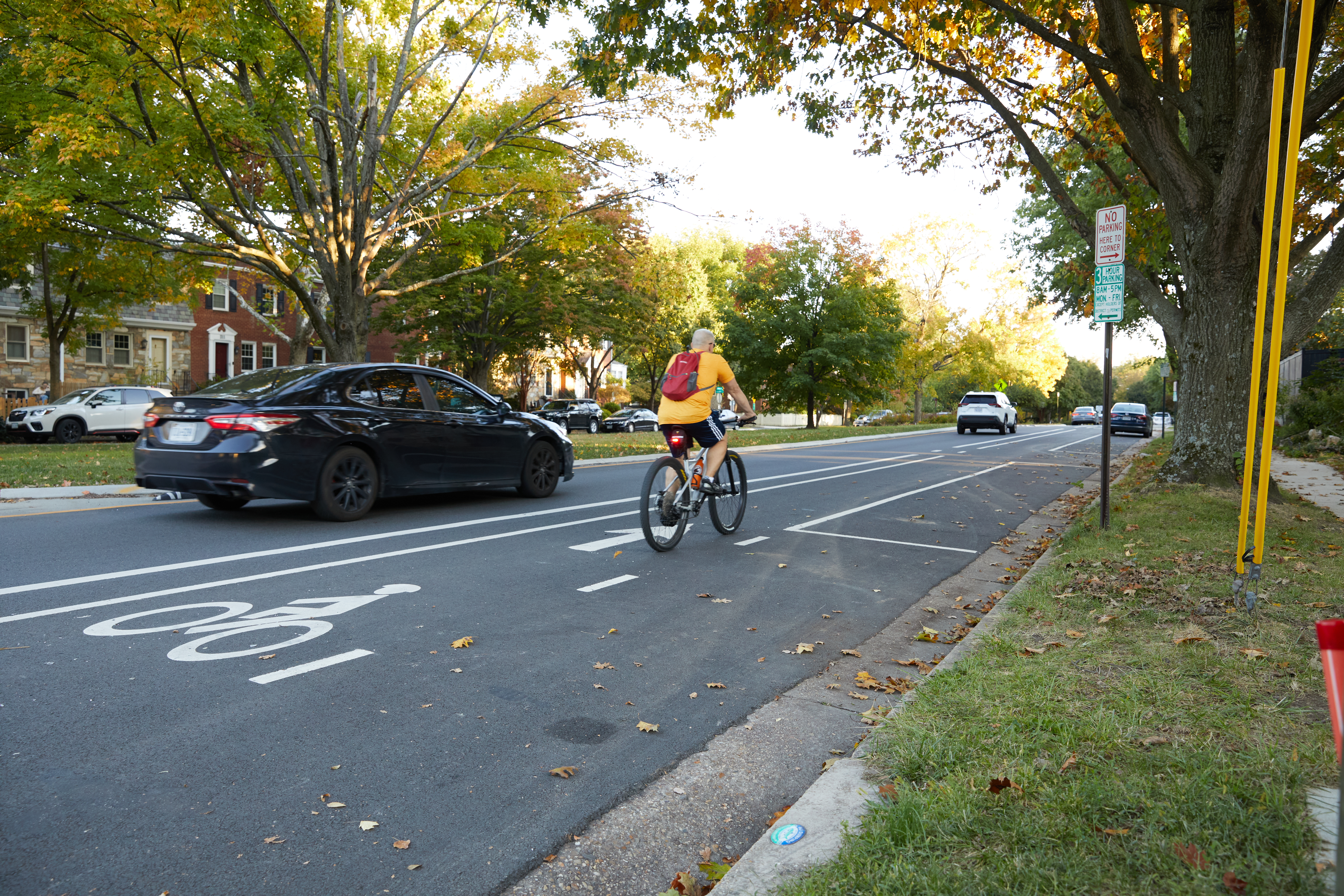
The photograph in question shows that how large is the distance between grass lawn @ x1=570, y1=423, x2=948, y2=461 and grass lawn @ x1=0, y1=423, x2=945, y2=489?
0.17ft

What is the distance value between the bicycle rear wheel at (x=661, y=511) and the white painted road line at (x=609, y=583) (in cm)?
82

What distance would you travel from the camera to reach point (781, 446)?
27031mm

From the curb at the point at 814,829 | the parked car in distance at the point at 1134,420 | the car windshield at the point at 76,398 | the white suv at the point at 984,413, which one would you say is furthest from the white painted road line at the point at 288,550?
the parked car in distance at the point at 1134,420

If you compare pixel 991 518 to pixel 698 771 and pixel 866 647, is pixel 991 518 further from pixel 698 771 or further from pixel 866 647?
pixel 698 771

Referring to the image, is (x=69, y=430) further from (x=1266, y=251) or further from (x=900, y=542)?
(x=1266, y=251)

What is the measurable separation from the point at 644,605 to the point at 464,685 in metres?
1.94

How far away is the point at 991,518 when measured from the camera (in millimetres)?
11430

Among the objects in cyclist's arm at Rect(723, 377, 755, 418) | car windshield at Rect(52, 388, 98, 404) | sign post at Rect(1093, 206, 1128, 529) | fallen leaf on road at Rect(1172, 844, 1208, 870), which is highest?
sign post at Rect(1093, 206, 1128, 529)

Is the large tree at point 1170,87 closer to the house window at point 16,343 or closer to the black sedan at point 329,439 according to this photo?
the black sedan at point 329,439

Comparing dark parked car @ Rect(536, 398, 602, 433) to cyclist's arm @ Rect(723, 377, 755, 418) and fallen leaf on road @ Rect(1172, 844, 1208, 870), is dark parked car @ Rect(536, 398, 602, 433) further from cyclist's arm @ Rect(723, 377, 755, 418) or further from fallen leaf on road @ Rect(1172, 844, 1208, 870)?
fallen leaf on road @ Rect(1172, 844, 1208, 870)

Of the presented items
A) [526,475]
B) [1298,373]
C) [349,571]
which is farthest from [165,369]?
[1298,373]

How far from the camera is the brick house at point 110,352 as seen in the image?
1355 inches

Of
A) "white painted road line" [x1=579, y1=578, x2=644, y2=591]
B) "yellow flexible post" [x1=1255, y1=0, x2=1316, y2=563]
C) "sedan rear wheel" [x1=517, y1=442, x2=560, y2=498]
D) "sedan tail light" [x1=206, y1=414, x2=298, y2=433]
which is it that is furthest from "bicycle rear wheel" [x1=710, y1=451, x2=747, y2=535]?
"yellow flexible post" [x1=1255, y1=0, x2=1316, y2=563]

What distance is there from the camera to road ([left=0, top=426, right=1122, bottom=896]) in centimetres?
285
